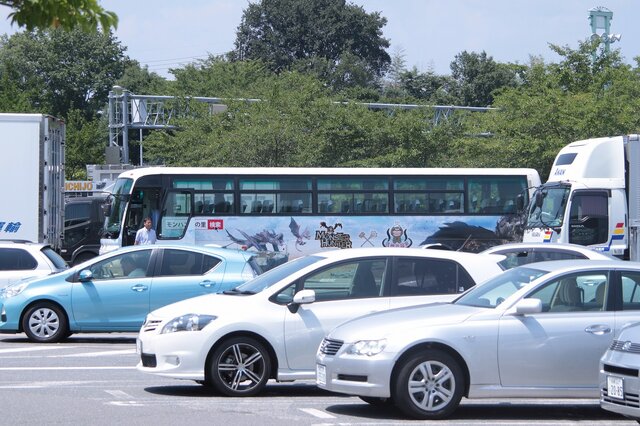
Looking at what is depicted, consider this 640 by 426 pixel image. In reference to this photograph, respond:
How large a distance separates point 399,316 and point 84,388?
163 inches

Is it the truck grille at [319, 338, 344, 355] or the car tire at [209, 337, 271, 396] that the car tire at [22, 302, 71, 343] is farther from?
the truck grille at [319, 338, 344, 355]

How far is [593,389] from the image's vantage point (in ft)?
31.3

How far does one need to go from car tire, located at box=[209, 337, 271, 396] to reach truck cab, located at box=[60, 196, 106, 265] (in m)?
21.5

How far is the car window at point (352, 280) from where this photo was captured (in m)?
11.1

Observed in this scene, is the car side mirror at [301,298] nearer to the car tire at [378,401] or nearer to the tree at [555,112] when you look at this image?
the car tire at [378,401]

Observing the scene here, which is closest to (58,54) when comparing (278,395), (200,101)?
(200,101)

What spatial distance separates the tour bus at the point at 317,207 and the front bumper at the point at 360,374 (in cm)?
1651

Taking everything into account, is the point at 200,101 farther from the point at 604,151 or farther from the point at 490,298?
the point at 490,298

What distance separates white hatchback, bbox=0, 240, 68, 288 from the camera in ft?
59.4

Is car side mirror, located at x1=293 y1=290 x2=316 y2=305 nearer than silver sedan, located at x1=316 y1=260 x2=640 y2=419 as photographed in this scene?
No

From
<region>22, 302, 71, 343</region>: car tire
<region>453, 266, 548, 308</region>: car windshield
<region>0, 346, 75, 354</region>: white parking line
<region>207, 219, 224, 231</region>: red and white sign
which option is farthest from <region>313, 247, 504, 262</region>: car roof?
<region>207, 219, 224, 231</region>: red and white sign

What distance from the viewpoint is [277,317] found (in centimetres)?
1075

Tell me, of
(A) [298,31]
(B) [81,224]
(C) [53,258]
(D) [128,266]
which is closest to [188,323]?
(D) [128,266]

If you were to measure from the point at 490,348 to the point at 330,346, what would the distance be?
4.99ft
